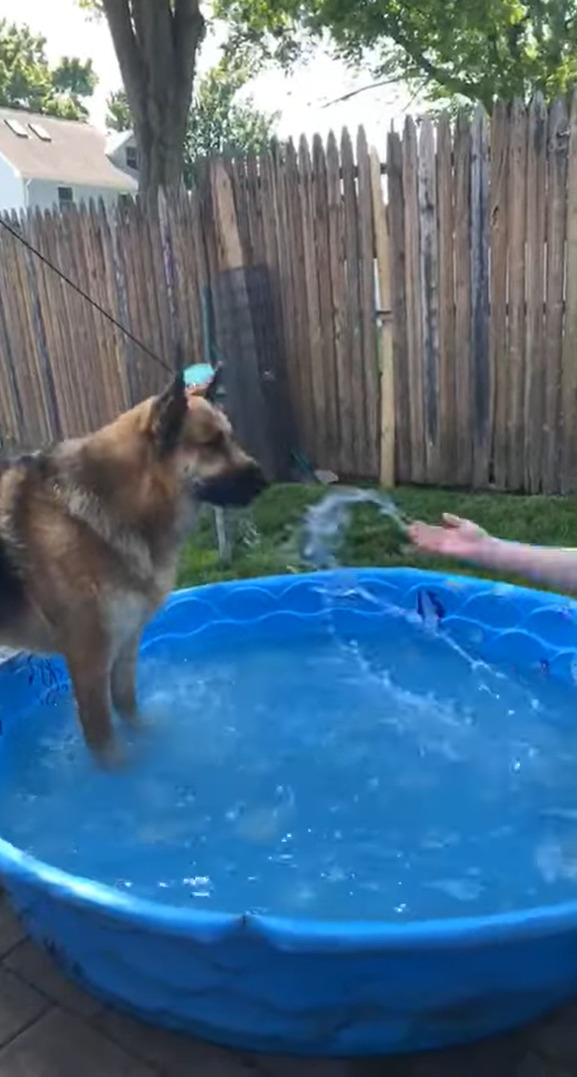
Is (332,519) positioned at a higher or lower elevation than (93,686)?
lower

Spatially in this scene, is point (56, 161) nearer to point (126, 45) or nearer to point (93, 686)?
point (126, 45)

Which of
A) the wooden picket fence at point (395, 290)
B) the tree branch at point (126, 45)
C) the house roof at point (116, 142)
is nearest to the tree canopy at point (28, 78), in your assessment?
the house roof at point (116, 142)

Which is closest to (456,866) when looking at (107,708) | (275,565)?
(107,708)

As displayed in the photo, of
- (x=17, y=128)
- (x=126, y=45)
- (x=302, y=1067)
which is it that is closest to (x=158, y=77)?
(x=126, y=45)

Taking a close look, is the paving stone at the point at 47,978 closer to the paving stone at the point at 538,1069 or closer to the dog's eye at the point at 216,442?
the paving stone at the point at 538,1069

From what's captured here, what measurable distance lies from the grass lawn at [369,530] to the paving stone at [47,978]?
3.01 m

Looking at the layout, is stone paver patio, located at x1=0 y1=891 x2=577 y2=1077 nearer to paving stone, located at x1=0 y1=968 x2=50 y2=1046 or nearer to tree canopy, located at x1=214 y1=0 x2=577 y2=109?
paving stone, located at x1=0 y1=968 x2=50 y2=1046

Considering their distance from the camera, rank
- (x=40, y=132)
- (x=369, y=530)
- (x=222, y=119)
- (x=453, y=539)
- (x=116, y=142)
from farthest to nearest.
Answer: (x=222, y=119)
(x=116, y=142)
(x=40, y=132)
(x=369, y=530)
(x=453, y=539)

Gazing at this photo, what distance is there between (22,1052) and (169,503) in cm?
191

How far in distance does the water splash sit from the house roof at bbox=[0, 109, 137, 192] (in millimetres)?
38771

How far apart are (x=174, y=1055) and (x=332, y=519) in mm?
4344

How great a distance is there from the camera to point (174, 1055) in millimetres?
2281

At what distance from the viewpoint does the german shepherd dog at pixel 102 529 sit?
3340mm

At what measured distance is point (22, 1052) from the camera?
2.27 metres
